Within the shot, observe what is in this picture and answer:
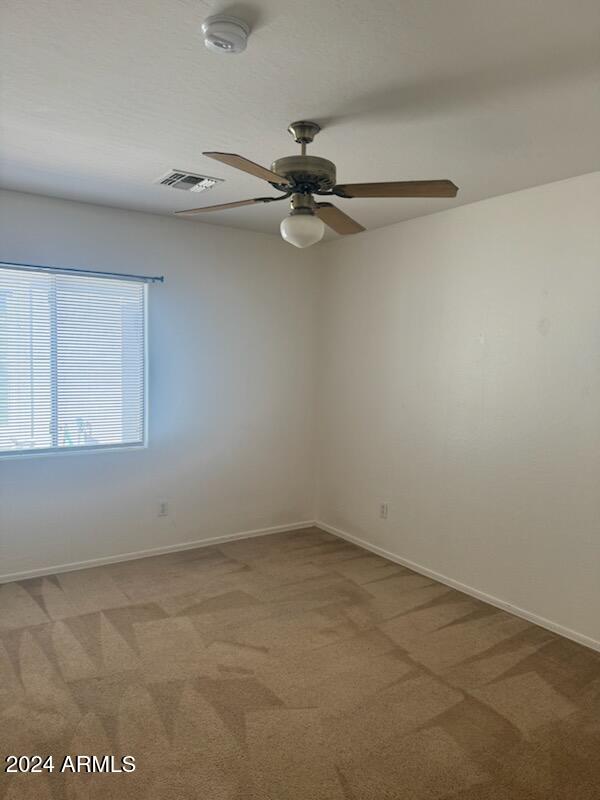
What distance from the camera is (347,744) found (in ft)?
7.36

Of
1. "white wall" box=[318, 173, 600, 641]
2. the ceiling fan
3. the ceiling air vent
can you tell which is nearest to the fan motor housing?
the ceiling fan

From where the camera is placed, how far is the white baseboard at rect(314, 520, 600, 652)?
10.2 ft

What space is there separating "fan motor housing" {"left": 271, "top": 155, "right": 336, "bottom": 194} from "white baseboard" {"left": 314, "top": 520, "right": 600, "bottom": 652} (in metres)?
2.75

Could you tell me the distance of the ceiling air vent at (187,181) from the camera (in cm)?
318

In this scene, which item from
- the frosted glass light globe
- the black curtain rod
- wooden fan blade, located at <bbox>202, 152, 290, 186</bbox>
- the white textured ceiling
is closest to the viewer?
the white textured ceiling

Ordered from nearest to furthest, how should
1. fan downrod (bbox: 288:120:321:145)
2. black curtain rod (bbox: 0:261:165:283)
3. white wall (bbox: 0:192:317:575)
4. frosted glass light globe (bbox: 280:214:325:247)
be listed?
1. frosted glass light globe (bbox: 280:214:325:247)
2. fan downrod (bbox: 288:120:321:145)
3. black curtain rod (bbox: 0:261:165:283)
4. white wall (bbox: 0:192:317:575)

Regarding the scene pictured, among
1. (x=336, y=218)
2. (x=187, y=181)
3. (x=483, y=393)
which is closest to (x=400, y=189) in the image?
(x=336, y=218)

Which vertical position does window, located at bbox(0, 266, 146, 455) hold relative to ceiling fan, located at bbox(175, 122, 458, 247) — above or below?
below

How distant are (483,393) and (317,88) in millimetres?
2213

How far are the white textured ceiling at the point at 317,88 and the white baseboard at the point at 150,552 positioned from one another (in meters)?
2.60

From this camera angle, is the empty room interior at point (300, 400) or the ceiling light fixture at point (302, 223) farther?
the ceiling light fixture at point (302, 223)

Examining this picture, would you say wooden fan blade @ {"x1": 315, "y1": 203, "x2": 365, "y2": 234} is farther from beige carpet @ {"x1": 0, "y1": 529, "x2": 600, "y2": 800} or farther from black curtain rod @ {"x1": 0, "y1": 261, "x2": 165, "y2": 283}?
beige carpet @ {"x1": 0, "y1": 529, "x2": 600, "y2": 800}

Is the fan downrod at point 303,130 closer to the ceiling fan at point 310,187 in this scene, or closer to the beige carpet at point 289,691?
the ceiling fan at point 310,187

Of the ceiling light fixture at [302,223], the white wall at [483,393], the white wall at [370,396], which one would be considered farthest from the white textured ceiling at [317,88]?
the white wall at [370,396]
